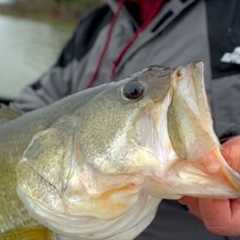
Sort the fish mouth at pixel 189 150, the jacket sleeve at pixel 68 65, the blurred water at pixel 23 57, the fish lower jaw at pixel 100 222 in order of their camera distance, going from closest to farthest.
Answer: the fish mouth at pixel 189 150 < the fish lower jaw at pixel 100 222 < the jacket sleeve at pixel 68 65 < the blurred water at pixel 23 57

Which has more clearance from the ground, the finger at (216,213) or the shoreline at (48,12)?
the finger at (216,213)

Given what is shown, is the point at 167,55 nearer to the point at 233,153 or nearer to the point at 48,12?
the point at 233,153

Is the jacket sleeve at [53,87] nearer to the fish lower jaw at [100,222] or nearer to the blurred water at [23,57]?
the fish lower jaw at [100,222]

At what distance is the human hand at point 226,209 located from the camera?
1457 mm

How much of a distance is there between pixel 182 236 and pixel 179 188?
68 centimetres

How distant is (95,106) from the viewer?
1621 millimetres

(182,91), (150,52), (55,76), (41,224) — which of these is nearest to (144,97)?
(182,91)

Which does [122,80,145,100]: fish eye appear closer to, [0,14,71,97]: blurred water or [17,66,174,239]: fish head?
[17,66,174,239]: fish head

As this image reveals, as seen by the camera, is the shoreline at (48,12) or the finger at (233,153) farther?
the shoreline at (48,12)

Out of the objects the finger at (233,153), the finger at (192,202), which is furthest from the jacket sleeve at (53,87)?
the finger at (233,153)

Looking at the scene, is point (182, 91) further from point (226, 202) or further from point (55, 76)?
point (55, 76)

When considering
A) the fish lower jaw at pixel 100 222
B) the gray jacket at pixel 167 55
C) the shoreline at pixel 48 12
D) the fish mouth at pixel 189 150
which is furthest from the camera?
the shoreline at pixel 48 12

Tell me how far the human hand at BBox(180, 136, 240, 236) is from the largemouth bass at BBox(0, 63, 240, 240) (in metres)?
0.04

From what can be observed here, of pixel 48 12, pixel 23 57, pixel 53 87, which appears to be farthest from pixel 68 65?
pixel 48 12
